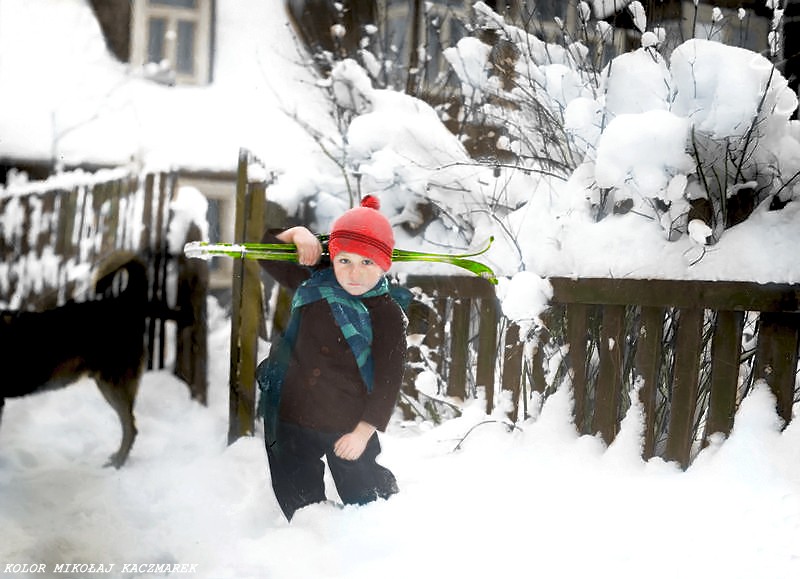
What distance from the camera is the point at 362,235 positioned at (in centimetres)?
177

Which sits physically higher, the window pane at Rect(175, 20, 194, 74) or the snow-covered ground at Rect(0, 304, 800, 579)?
the window pane at Rect(175, 20, 194, 74)

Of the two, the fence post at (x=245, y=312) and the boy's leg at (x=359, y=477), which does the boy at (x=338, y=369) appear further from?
the fence post at (x=245, y=312)

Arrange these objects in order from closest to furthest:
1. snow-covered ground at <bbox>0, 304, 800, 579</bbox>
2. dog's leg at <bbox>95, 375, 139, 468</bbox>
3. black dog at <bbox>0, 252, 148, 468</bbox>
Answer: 1. snow-covered ground at <bbox>0, 304, 800, 579</bbox>
2. black dog at <bbox>0, 252, 148, 468</bbox>
3. dog's leg at <bbox>95, 375, 139, 468</bbox>

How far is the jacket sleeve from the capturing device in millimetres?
1777

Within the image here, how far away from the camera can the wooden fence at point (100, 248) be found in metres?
2.71

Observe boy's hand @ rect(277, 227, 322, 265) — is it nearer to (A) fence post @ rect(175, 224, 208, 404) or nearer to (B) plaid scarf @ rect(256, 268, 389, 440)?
(B) plaid scarf @ rect(256, 268, 389, 440)

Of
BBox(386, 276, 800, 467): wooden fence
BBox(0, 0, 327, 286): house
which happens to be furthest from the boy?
BBox(0, 0, 327, 286): house

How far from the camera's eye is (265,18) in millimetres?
3391

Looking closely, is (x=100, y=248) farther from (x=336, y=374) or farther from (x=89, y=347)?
(x=336, y=374)

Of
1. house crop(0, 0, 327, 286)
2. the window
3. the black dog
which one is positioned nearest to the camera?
the black dog

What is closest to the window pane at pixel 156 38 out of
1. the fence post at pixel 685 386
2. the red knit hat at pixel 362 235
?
the red knit hat at pixel 362 235

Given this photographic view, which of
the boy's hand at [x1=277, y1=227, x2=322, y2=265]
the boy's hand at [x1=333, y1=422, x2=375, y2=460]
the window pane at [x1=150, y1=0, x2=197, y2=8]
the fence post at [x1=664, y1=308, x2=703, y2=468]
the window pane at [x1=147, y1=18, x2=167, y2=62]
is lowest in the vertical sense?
the boy's hand at [x1=333, y1=422, x2=375, y2=460]

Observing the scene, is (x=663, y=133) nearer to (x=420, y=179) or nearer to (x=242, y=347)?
(x=420, y=179)

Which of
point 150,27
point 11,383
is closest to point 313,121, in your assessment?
point 150,27
